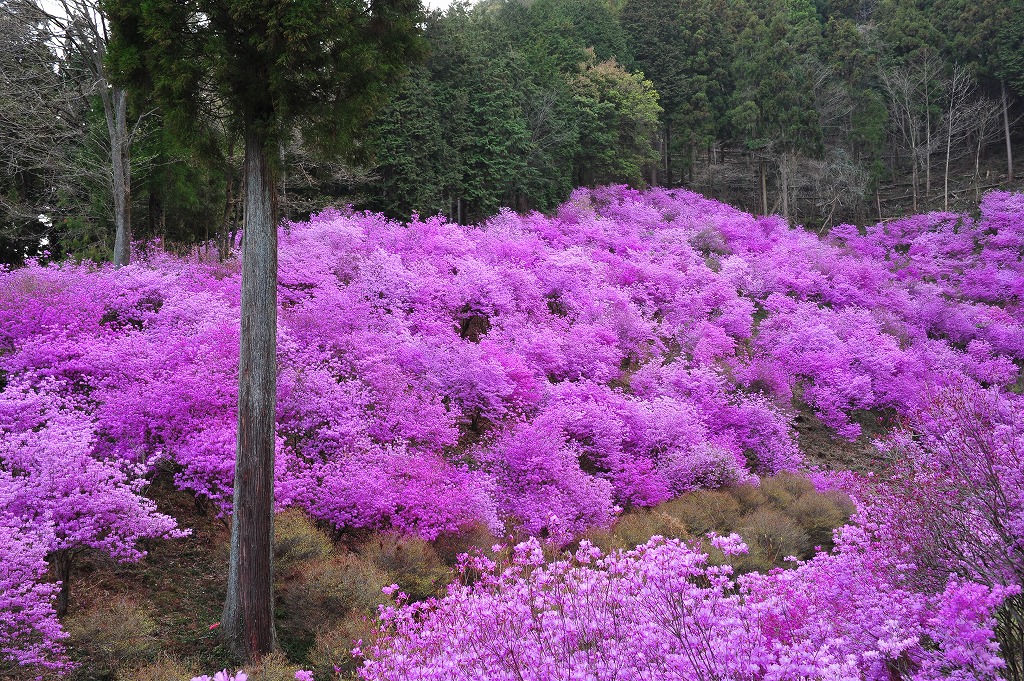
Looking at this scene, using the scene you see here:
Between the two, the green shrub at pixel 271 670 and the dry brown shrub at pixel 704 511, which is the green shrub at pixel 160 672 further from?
the dry brown shrub at pixel 704 511

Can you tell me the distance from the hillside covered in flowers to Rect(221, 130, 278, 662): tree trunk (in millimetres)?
834

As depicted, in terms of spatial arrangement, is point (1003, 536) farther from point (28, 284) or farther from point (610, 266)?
point (610, 266)

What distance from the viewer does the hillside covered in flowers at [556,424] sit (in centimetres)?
414

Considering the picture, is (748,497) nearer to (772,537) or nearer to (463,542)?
(772,537)

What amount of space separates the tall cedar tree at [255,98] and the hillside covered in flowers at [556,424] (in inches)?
40.0

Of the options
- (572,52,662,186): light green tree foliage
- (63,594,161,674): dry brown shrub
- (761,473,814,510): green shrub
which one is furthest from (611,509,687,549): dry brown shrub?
(572,52,662,186): light green tree foliage

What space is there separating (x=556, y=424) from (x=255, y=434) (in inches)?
221

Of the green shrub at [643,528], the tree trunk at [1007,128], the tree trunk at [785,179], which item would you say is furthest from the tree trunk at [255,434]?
the tree trunk at [1007,128]

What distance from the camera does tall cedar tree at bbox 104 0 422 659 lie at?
6.60 m

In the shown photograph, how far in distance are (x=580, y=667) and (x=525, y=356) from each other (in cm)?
1045

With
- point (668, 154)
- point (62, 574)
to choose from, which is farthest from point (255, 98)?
point (668, 154)

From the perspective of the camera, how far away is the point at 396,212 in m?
23.9

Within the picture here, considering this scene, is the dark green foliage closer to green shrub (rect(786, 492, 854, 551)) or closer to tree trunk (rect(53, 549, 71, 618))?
tree trunk (rect(53, 549, 71, 618))

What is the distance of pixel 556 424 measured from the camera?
1119 centimetres
